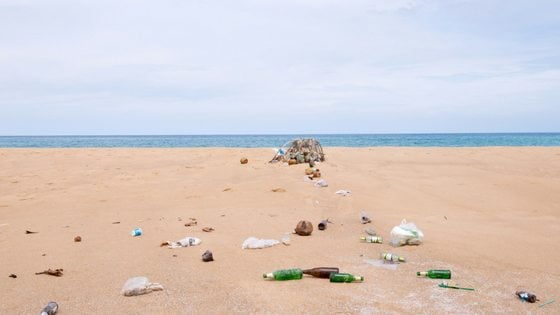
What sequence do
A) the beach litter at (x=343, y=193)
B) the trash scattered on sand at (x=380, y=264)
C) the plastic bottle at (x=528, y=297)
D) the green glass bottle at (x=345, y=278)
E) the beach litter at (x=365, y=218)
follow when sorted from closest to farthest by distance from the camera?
1. the plastic bottle at (x=528, y=297)
2. the green glass bottle at (x=345, y=278)
3. the trash scattered on sand at (x=380, y=264)
4. the beach litter at (x=365, y=218)
5. the beach litter at (x=343, y=193)

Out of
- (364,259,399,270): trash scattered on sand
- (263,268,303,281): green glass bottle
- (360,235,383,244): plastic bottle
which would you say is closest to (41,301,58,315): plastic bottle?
(263,268,303,281): green glass bottle

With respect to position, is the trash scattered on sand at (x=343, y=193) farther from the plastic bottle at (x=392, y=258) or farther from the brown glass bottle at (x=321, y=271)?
the brown glass bottle at (x=321, y=271)

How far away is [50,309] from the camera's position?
225cm

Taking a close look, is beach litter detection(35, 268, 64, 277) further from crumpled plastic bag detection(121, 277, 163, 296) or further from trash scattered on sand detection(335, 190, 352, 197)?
trash scattered on sand detection(335, 190, 352, 197)

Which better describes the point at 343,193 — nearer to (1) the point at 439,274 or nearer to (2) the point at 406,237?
(2) the point at 406,237

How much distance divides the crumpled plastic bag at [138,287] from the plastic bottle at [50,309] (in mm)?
365

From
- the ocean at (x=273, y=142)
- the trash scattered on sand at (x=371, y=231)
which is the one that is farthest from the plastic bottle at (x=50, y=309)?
the ocean at (x=273, y=142)

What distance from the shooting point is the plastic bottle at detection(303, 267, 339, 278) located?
9.19 feet

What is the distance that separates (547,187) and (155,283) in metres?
5.98

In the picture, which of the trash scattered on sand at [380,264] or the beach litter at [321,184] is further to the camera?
the beach litter at [321,184]

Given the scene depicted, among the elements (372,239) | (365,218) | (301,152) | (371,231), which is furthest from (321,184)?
(301,152)

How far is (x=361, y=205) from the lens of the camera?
5.22 m

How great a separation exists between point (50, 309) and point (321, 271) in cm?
159

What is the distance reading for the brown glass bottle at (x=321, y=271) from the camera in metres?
2.80
